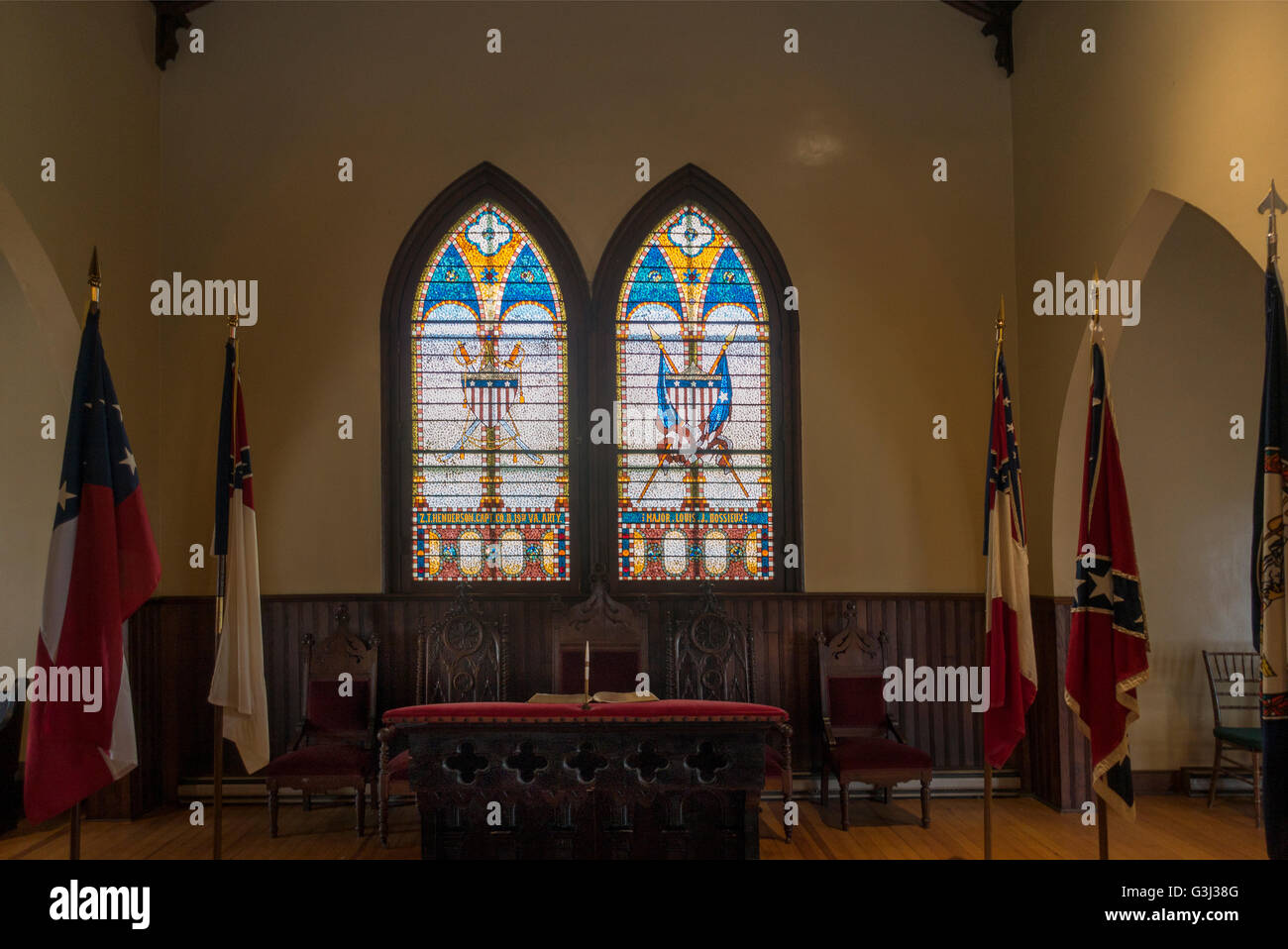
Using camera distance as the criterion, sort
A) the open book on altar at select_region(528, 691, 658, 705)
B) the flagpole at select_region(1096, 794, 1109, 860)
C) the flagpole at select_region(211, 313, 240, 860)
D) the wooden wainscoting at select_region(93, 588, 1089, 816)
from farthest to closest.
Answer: the wooden wainscoting at select_region(93, 588, 1089, 816) < the open book on altar at select_region(528, 691, 658, 705) < the flagpole at select_region(211, 313, 240, 860) < the flagpole at select_region(1096, 794, 1109, 860)

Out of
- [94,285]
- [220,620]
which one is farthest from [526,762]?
[94,285]

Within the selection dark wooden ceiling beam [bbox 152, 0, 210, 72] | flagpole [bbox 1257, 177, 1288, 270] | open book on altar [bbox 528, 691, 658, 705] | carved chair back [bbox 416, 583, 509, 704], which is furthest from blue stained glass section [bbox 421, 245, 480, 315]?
flagpole [bbox 1257, 177, 1288, 270]

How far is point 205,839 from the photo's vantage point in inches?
239

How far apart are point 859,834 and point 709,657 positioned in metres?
1.45

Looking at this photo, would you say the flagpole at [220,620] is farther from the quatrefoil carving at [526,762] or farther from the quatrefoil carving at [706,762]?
the quatrefoil carving at [706,762]

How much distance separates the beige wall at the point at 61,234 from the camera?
5.64 m

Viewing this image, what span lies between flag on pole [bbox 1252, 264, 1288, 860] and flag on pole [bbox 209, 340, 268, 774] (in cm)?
453

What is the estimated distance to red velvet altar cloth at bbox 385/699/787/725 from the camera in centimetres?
477

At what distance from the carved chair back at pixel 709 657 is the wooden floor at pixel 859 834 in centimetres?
82

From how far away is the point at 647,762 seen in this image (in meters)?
4.83

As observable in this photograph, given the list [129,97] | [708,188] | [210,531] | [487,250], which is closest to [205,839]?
[210,531]

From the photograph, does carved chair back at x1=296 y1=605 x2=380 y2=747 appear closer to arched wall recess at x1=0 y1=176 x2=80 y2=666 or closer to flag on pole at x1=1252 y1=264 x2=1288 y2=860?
arched wall recess at x1=0 y1=176 x2=80 y2=666

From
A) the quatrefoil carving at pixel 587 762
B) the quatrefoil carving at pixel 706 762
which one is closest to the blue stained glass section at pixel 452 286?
the quatrefoil carving at pixel 587 762
